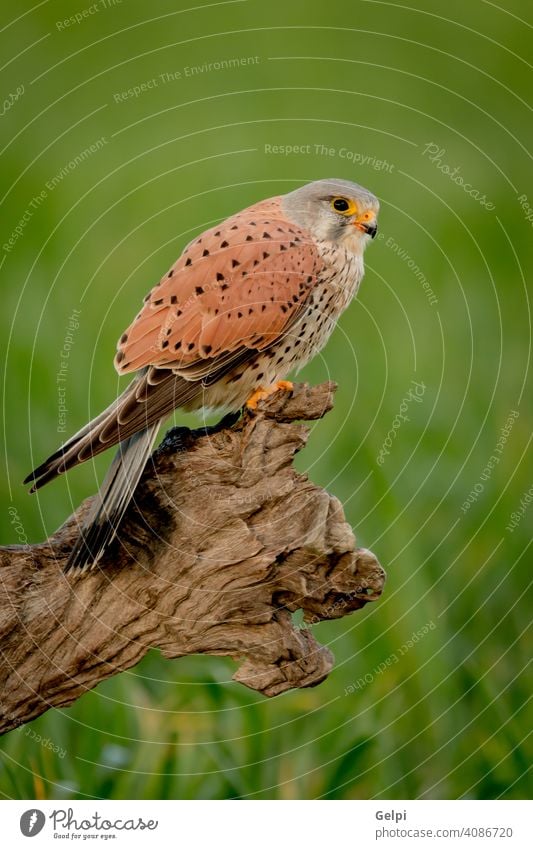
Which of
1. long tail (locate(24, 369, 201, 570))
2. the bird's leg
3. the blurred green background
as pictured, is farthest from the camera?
the blurred green background

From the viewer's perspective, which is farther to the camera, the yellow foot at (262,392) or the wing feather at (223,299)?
the yellow foot at (262,392)

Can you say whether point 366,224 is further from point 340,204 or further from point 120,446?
point 120,446

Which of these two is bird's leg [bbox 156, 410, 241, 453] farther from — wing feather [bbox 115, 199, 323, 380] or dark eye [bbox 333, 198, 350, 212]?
dark eye [bbox 333, 198, 350, 212]

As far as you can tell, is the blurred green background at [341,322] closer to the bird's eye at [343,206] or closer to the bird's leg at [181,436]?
the bird's leg at [181,436]

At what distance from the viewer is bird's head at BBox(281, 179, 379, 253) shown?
3.32 metres

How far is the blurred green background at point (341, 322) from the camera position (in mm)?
3721

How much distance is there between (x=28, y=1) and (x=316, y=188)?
1747 millimetres

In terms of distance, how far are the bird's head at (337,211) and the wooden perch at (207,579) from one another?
0.55 metres

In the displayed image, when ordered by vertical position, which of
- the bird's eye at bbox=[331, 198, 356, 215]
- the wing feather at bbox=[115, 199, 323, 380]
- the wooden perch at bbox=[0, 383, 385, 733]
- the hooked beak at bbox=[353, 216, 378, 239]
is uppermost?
the bird's eye at bbox=[331, 198, 356, 215]

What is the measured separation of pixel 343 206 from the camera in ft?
11.0

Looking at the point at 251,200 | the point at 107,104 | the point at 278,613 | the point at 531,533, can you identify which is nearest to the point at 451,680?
the point at 531,533

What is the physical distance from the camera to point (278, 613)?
3.08 m

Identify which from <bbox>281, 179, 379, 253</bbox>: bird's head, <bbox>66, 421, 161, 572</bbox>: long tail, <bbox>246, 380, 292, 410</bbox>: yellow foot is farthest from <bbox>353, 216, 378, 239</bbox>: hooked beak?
<bbox>66, 421, 161, 572</bbox>: long tail

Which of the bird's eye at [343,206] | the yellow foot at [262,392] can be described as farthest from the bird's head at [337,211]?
the yellow foot at [262,392]
